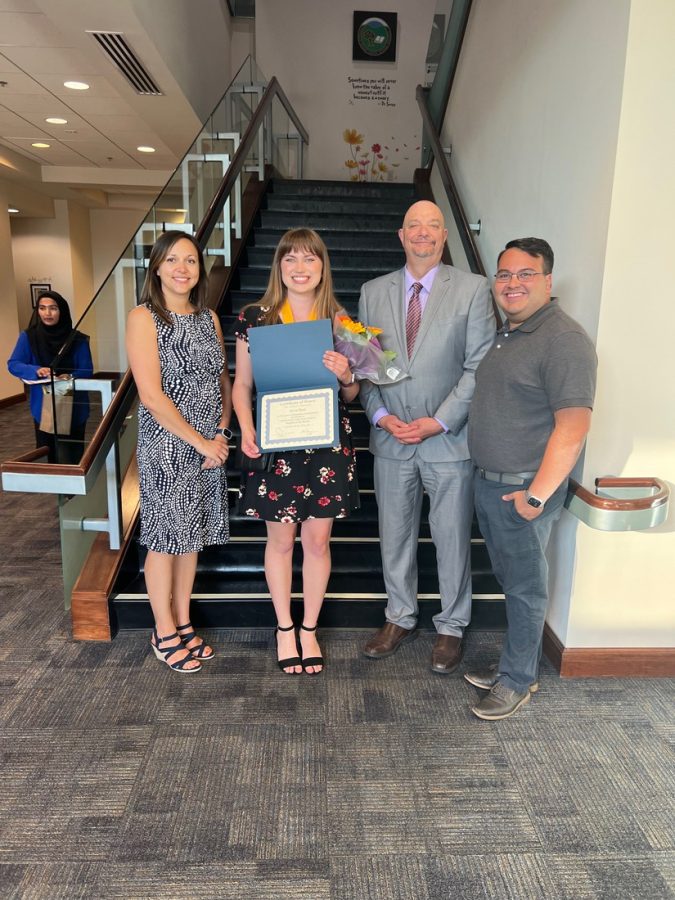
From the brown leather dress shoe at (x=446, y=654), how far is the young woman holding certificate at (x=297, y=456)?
2.04ft

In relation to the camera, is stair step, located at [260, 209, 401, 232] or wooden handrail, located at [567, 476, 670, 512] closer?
wooden handrail, located at [567, 476, 670, 512]

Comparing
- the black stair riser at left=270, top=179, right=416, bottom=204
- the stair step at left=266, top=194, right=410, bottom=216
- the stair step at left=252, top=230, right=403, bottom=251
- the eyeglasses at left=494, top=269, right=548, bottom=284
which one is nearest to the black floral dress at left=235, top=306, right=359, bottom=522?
the eyeglasses at left=494, top=269, right=548, bottom=284

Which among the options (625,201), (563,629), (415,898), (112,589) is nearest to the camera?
(415,898)

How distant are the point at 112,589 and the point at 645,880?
2307 millimetres

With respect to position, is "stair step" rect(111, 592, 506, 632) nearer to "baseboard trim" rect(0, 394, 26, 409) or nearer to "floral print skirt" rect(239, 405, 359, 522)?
"floral print skirt" rect(239, 405, 359, 522)

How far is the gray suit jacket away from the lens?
8.23ft

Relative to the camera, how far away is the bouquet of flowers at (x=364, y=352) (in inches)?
90.7

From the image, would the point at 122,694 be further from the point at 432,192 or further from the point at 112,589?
the point at 432,192

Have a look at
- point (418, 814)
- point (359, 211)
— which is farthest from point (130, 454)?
point (359, 211)

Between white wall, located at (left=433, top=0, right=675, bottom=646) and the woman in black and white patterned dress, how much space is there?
1495 millimetres

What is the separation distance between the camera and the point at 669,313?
7.80 ft

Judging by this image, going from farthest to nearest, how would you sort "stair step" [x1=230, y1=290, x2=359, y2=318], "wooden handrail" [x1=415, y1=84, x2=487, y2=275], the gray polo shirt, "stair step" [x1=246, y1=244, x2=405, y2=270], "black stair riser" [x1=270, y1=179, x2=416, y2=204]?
"black stair riser" [x1=270, y1=179, x2=416, y2=204]
"stair step" [x1=246, y1=244, x2=405, y2=270]
"stair step" [x1=230, y1=290, x2=359, y2=318]
"wooden handrail" [x1=415, y1=84, x2=487, y2=275]
the gray polo shirt

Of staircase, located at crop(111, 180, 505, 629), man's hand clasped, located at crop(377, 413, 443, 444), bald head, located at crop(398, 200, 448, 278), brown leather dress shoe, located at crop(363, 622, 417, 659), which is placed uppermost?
bald head, located at crop(398, 200, 448, 278)

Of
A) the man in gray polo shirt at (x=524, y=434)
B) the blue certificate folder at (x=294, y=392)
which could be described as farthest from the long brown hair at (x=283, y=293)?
the man in gray polo shirt at (x=524, y=434)
